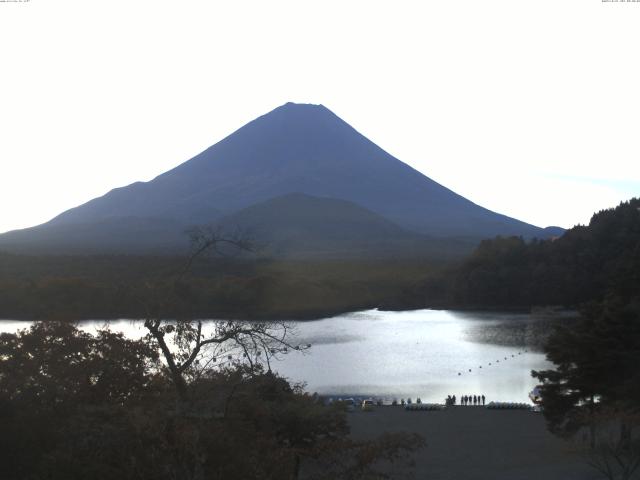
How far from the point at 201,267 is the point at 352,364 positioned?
2793 cm

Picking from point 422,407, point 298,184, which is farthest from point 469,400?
point 298,184

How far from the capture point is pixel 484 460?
427 inches

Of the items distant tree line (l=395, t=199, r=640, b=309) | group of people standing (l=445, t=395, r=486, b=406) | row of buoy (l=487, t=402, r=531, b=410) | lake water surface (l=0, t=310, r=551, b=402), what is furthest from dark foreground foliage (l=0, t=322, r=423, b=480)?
distant tree line (l=395, t=199, r=640, b=309)

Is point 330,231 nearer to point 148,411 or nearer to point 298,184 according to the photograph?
point 298,184

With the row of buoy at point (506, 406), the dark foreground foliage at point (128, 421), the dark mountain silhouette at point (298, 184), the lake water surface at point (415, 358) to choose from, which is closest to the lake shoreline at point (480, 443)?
the row of buoy at point (506, 406)

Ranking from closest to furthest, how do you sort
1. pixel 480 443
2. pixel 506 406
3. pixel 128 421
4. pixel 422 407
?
pixel 128 421 < pixel 480 443 < pixel 422 407 < pixel 506 406

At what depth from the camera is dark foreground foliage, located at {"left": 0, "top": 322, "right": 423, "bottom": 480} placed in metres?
4.71

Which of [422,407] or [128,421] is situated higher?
[128,421]

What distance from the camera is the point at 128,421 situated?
4.95 meters

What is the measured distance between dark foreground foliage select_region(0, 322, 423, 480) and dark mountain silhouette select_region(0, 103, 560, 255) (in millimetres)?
78862

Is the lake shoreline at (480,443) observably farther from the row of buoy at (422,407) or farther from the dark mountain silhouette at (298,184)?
the dark mountain silhouette at (298,184)

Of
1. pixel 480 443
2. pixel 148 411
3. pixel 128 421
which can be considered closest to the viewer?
pixel 128 421

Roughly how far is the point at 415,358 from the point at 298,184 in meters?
78.0

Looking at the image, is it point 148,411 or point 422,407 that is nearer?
point 148,411
